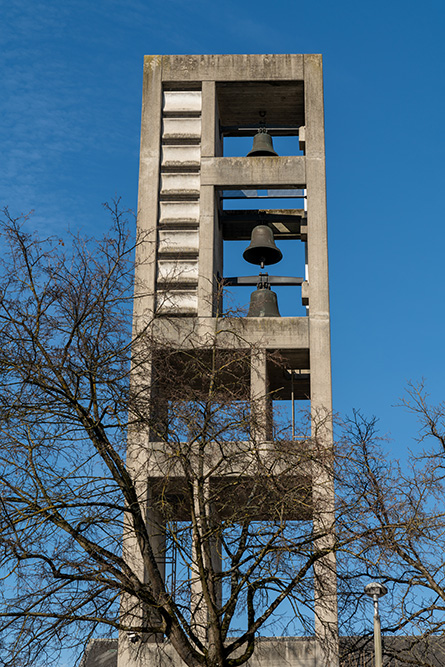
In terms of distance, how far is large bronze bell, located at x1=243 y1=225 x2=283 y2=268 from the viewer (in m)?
20.0

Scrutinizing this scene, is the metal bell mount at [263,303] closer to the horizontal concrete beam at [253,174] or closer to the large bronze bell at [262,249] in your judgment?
the large bronze bell at [262,249]

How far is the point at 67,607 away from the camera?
40.9 ft

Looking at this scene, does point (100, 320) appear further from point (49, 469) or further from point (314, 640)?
point (314, 640)

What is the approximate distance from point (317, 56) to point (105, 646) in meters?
18.4

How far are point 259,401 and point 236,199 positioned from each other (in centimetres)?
640

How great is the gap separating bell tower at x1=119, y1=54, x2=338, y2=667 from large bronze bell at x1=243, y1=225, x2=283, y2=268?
3 centimetres

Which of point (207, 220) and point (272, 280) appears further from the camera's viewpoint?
point (272, 280)

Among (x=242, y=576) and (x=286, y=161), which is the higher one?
(x=286, y=161)

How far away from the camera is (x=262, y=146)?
21094 mm

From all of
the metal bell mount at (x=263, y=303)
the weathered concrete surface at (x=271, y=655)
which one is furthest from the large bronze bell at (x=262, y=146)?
the weathered concrete surface at (x=271, y=655)

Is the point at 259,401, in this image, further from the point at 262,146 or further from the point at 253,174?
the point at 262,146

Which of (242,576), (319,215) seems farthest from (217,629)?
(319,215)

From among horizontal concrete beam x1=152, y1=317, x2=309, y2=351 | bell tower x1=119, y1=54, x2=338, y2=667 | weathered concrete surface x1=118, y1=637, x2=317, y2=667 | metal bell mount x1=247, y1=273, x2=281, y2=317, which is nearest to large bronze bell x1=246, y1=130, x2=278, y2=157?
bell tower x1=119, y1=54, x2=338, y2=667

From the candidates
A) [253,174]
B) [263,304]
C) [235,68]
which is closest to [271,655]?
[263,304]
